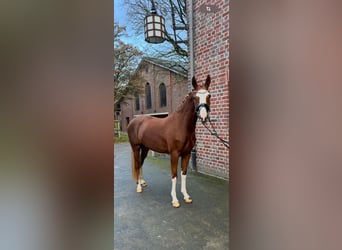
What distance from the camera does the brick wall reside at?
6.29ft

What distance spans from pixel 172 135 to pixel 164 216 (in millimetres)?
700

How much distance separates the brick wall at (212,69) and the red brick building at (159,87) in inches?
10.8

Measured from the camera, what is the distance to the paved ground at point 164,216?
1.01 m

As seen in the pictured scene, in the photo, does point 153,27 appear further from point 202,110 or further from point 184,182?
point 184,182

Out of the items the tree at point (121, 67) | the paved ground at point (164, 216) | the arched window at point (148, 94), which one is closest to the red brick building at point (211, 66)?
the paved ground at point (164, 216)

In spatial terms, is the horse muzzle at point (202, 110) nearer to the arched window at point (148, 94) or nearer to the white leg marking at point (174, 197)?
the arched window at point (148, 94)
